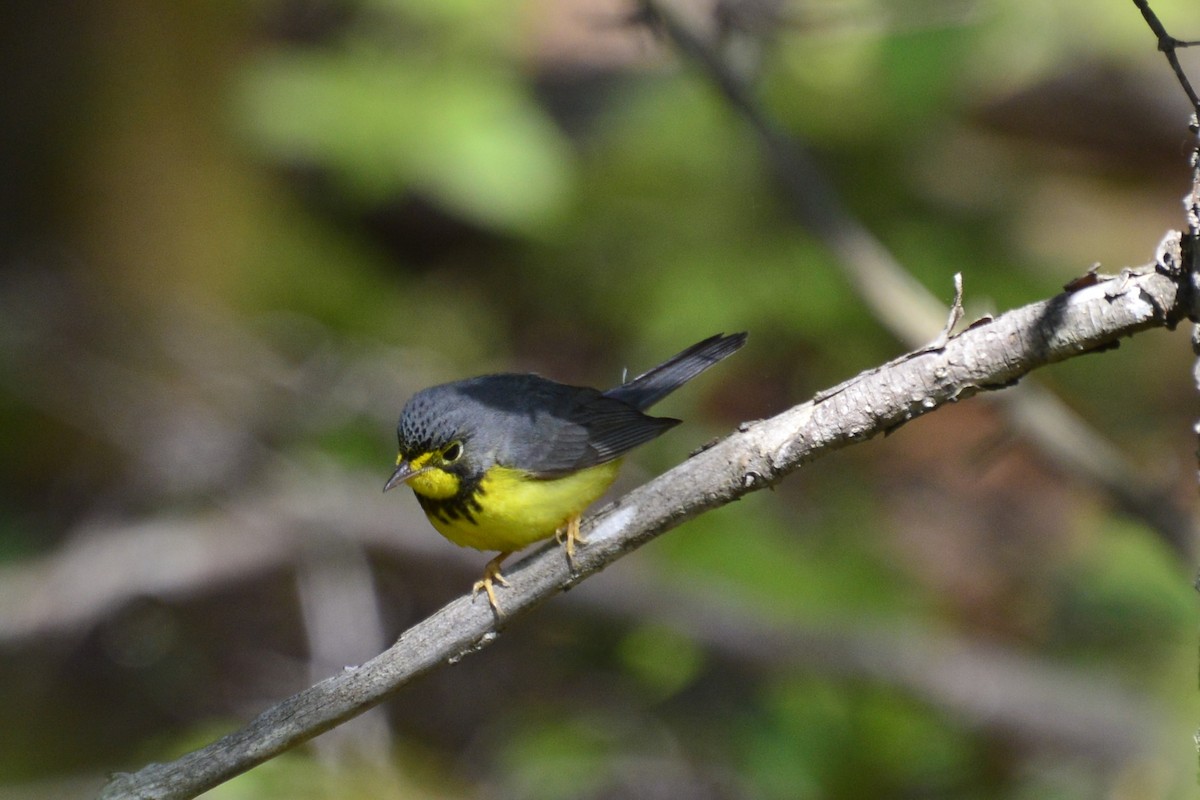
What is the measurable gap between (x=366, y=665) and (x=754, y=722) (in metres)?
3.24

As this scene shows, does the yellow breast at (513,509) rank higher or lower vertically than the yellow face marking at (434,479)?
lower

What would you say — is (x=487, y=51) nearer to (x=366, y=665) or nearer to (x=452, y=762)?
(x=452, y=762)

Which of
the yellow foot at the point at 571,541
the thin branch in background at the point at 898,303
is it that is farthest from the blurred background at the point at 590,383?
the yellow foot at the point at 571,541

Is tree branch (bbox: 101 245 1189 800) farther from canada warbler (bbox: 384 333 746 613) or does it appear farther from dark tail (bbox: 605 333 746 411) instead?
dark tail (bbox: 605 333 746 411)

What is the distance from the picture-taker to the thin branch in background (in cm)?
465

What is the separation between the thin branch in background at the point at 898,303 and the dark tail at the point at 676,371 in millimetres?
1221

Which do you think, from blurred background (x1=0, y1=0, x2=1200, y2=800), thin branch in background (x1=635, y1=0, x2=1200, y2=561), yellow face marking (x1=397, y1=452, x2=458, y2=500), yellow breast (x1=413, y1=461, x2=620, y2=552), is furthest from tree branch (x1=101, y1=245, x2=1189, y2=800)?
thin branch in background (x1=635, y1=0, x2=1200, y2=561)

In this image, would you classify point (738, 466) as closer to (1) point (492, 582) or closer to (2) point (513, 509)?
(1) point (492, 582)

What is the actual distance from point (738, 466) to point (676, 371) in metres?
1.43

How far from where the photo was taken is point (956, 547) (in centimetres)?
721

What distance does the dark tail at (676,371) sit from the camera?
3762 mm

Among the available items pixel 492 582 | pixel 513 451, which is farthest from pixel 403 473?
pixel 492 582

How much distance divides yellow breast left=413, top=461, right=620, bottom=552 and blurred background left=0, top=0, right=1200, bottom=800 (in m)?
1.45

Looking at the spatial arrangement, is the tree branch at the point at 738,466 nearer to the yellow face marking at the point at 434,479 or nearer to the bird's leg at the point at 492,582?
the bird's leg at the point at 492,582
